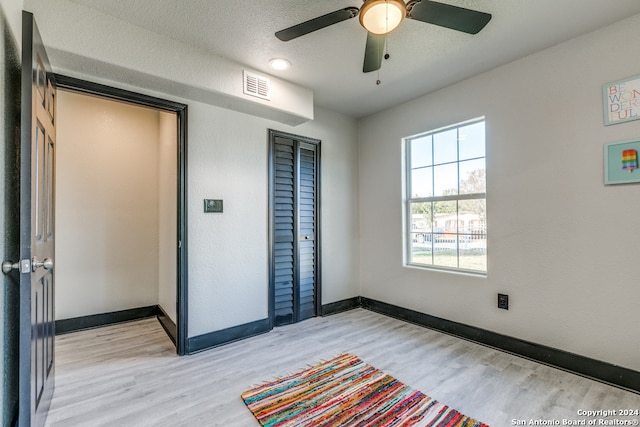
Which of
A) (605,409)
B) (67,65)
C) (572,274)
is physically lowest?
(605,409)

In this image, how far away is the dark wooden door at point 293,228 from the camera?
128 inches

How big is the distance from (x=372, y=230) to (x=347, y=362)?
5.99 ft

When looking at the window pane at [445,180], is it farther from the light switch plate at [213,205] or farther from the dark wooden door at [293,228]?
the light switch plate at [213,205]

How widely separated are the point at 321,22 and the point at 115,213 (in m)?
3.23

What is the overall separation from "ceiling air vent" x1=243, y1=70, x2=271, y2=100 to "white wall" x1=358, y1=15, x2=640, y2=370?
1783 millimetres

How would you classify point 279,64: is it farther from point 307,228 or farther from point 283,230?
point 307,228

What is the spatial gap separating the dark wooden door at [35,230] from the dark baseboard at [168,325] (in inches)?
37.3

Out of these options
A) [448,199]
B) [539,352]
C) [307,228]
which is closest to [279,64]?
[307,228]

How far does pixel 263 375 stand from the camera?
2.26m

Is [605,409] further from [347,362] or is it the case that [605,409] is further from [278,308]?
[278,308]

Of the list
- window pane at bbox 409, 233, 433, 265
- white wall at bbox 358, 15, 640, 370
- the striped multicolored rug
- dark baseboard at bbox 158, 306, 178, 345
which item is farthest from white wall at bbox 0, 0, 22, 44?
window pane at bbox 409, 233, 433, 265

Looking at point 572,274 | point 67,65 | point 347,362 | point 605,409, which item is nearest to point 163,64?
point 67,65

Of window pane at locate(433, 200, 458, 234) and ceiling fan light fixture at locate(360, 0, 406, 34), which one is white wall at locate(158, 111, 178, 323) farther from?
Answer: window pane at locate(433, 200, 458, 234)

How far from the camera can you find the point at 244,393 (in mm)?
2016
